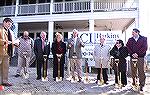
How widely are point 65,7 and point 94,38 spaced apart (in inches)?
364

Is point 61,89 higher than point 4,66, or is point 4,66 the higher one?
point 4,66

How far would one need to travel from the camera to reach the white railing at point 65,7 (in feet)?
67.0

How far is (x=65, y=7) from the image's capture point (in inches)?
840

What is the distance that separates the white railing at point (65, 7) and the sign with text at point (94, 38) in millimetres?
7762

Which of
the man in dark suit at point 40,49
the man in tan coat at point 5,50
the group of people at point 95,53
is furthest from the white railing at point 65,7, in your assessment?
the man in tan coat at point 5,50

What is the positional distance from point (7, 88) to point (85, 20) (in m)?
13.0

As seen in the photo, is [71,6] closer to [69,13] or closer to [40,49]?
[69,13]

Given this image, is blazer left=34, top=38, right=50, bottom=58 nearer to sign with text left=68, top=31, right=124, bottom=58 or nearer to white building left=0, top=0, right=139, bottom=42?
sign with text left=68, top=31, right=124, bottom=58

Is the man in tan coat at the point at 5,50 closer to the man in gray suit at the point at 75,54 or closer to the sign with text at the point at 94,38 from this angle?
the man in gray suit at the point at 75,54

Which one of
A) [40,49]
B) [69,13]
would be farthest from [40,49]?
[69,13]

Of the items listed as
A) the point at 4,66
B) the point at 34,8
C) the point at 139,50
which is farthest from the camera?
the point at 34,8

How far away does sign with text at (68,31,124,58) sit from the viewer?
1233cm

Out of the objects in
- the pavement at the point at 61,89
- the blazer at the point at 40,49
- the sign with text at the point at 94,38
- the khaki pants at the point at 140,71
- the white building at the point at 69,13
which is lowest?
the pavement at the point at 61,89

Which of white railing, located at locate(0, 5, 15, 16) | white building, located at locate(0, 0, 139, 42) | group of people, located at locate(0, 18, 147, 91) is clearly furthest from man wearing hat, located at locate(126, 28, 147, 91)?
white railing, located at locate(0, 5, 15, 16)
